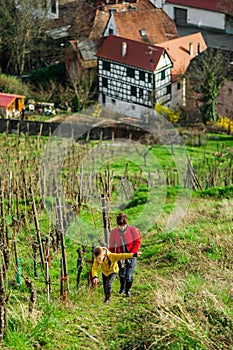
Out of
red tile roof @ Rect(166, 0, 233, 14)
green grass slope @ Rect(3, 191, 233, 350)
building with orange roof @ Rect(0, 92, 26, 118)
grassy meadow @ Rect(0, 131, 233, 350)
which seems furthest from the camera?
red tile roof @ Rect(166, 0, 233, 14)

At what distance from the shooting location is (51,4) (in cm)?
3144

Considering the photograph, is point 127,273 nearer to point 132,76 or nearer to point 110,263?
point 110,263

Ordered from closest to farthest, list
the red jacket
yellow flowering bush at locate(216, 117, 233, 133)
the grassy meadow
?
the grassy meadow
the red jacket
yellow flowering bush at locate(216, 117, 233, 133)

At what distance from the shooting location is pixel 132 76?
88.2 ft

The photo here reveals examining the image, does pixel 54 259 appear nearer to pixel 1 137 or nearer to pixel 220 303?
pixel 220 303

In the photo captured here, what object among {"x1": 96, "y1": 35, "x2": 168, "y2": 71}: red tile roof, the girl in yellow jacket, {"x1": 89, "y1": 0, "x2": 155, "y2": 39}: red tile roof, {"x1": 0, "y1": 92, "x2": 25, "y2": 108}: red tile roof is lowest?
the girl in yellow jacket

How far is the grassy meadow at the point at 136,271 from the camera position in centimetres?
643

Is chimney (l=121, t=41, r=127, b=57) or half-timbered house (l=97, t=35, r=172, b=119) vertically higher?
chimney (l=121, t=41, r=127, b=57)

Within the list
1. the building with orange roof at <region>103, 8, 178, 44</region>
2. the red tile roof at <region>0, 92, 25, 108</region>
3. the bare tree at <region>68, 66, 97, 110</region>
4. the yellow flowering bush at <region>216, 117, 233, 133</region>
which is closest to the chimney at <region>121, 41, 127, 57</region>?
the bare tree at <region>68, 66, 97, 110</region>

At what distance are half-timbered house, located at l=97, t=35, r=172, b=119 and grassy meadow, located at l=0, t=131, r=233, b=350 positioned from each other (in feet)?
38.8

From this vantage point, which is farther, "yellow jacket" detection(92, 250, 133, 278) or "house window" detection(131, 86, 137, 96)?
"house window" detection(131, 86, 137, 96)

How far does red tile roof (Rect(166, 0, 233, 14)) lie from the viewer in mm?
30828

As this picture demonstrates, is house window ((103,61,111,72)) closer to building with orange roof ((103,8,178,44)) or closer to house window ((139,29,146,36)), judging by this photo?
building with orange roof ((103,8,178,44))

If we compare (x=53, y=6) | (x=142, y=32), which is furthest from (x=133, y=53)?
(x=53, y=6)
